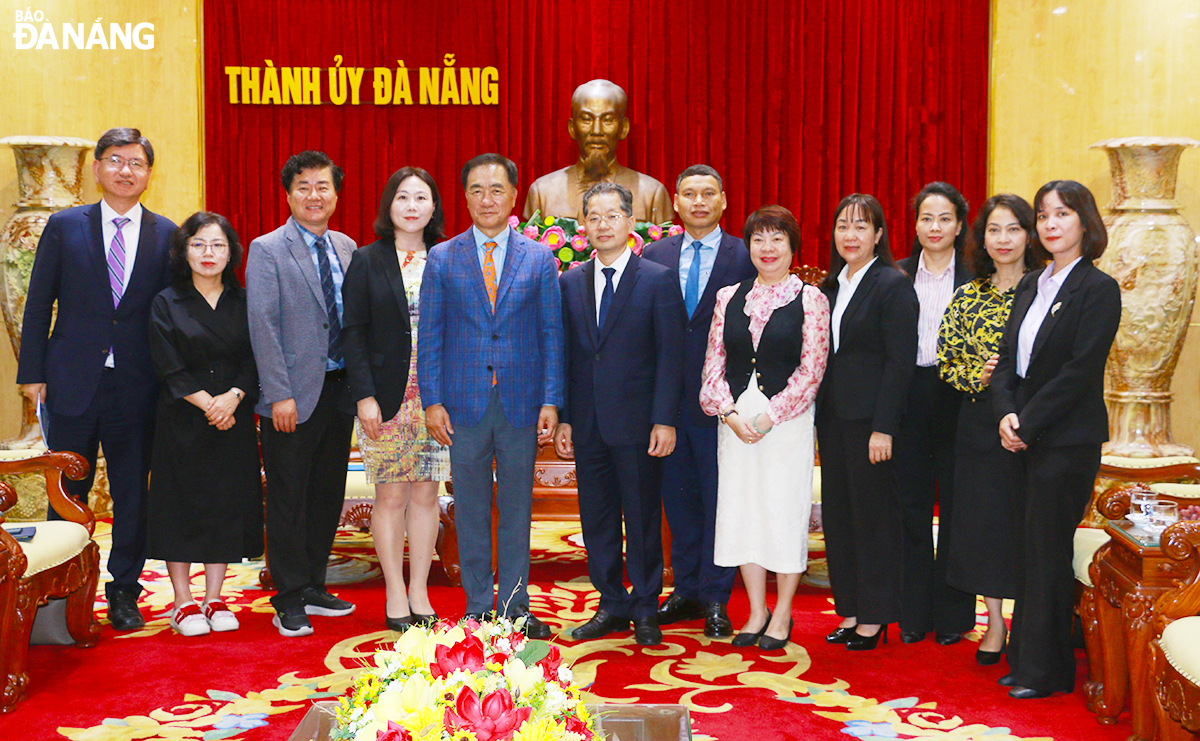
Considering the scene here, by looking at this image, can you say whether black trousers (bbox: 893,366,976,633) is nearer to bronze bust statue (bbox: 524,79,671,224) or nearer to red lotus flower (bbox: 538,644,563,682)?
red lotus flower (bbox: 538,644,563,682)

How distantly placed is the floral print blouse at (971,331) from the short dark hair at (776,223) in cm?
51

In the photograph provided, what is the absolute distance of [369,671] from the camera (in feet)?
5.01

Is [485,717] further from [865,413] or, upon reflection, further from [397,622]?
[397,622]

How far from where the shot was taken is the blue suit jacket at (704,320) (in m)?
3.38

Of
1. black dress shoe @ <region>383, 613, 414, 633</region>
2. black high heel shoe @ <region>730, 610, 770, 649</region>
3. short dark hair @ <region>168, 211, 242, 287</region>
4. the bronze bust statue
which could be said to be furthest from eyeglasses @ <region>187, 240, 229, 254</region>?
the bronze bust statue

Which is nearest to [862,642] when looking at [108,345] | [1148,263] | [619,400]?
[619,400]

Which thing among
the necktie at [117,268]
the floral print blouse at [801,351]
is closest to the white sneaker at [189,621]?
the necktie at [117,268]

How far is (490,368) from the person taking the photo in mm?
3219

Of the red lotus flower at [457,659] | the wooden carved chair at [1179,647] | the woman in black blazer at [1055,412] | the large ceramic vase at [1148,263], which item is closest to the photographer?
the red lotus flower at [457,659]

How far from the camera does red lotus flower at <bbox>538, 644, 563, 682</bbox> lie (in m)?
1.45

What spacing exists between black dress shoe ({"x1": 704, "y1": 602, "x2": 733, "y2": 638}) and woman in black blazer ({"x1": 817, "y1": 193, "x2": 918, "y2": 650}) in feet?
1.22

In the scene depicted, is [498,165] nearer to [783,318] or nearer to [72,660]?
[783,318]

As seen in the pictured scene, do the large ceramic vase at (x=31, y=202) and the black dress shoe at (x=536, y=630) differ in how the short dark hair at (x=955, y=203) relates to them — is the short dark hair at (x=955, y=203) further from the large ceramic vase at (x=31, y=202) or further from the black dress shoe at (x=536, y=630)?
the large ceramic vase at (x=31, y=202)

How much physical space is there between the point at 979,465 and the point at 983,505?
12 cm
